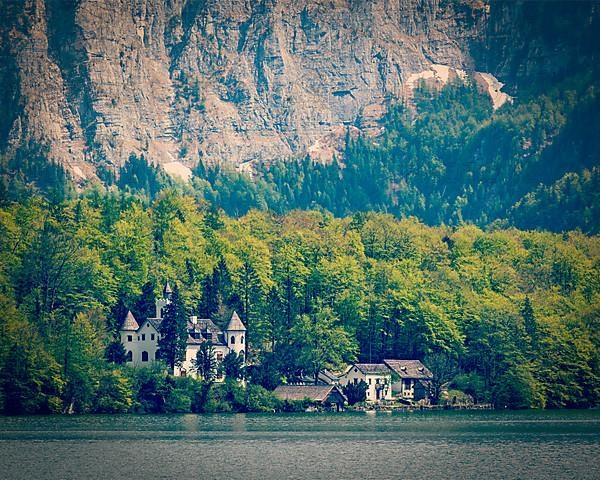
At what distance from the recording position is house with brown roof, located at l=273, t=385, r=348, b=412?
136m

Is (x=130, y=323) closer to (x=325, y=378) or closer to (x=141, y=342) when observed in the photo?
(x=141, y=342)

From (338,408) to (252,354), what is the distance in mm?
11582

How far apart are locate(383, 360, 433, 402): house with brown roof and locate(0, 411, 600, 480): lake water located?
1930 centimetres

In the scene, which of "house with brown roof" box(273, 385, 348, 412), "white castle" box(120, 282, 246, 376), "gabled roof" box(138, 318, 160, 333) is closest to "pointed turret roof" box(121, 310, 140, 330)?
"white castle" box(120, 282, 246, 376)

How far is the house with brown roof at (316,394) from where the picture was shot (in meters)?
136

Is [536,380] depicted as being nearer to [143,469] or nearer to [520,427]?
[520,427]

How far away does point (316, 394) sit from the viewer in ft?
449

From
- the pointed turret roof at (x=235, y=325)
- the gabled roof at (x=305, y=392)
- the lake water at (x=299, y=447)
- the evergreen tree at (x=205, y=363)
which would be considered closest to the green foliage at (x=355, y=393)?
the gabled roof at (x=305, y=392)

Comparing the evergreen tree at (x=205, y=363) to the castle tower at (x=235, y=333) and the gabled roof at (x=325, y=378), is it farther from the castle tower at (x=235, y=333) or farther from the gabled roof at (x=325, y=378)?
the gabled roof at (x=325, y=378)

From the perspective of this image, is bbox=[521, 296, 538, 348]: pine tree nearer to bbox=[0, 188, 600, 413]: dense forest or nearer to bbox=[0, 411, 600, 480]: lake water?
bbox=[0, 188, 600, 413]: dense forest

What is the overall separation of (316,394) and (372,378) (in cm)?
994

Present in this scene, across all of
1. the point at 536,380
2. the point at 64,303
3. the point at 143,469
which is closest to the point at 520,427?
the point at 536,380

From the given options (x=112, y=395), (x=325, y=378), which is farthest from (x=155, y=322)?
(x=112, y=395)

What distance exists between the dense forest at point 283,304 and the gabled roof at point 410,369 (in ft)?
3.16
